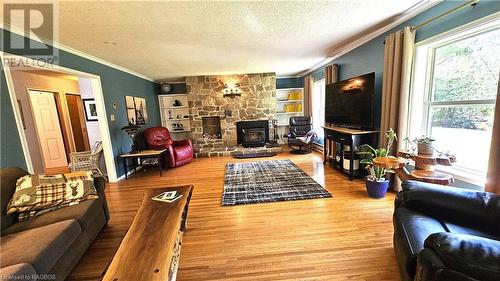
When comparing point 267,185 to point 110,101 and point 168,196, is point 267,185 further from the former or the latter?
point 110,101

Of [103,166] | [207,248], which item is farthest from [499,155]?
[103,166]

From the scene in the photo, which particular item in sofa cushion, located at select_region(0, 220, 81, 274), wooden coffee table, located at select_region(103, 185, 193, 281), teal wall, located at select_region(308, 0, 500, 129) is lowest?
sofa cushion, located at select_region(0, 220, 81, 274)

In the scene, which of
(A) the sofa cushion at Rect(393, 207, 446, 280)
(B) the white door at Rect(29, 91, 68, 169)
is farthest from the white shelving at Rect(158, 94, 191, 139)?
(A) the sofa cushion at Rect(393, 207, 446, 280)

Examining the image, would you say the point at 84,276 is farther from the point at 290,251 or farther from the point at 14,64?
the point at 14,64

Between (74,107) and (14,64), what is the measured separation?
12.9ft

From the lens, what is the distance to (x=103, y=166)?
183 inches

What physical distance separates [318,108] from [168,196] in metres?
5.21

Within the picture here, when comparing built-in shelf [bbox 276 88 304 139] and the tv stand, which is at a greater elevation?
built-in shelf [bbox 276 88 304 139]

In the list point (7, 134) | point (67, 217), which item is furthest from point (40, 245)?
point (7, 134)

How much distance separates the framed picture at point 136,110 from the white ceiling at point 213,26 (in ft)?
3.66

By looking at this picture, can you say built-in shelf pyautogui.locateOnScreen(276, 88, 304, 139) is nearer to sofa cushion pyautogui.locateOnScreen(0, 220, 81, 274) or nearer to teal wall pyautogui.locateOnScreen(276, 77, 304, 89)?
teal wall pyautogui.locateOnScreen(276, 77, 304, 89)

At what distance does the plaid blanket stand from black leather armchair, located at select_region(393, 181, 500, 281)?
9.07 ft

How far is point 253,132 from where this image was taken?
645 cm

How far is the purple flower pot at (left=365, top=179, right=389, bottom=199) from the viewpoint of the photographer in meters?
2.79
